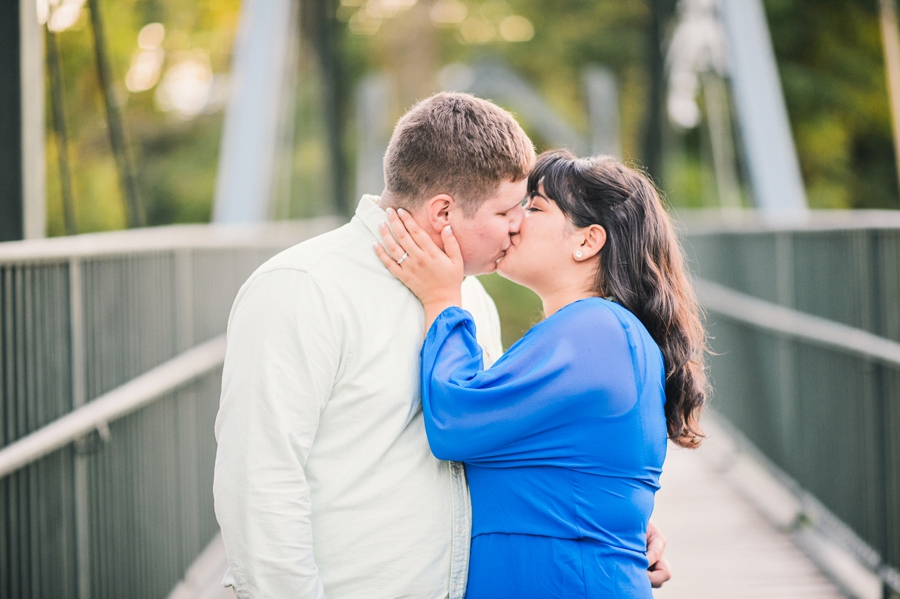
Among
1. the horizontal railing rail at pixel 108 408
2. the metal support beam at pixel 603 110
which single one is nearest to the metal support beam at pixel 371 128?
the metal support beam at pixel 603 110

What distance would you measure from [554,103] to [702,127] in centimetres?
812

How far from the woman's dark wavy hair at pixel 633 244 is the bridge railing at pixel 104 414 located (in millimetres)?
1379

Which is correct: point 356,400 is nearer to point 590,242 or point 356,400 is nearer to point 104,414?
point 590,242

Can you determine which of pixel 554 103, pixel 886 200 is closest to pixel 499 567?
pixel 886 200

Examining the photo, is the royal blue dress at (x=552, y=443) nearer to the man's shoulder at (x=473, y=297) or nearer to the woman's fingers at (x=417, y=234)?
the woman's fingers at (x=417, y=234)

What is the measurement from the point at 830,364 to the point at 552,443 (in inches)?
Result: 110

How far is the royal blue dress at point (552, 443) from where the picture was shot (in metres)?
1.90

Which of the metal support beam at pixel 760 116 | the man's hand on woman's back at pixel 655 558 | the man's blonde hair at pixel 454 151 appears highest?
the metal support beam at pixel 760 116

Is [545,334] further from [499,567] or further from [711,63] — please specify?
[711,63]

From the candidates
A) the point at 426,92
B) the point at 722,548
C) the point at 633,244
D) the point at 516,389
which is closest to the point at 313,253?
the point at 516,389

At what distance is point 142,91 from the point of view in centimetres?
2464

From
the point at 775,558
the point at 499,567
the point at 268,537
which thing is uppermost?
the point at 268,537

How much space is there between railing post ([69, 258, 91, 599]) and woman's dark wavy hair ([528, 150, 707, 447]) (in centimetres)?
141

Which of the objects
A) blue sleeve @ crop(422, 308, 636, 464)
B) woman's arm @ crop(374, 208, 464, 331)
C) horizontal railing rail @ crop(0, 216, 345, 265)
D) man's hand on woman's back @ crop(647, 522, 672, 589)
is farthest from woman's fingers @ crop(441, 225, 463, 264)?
horizontal railing rail @ crop(0, 216, 345, 265)
